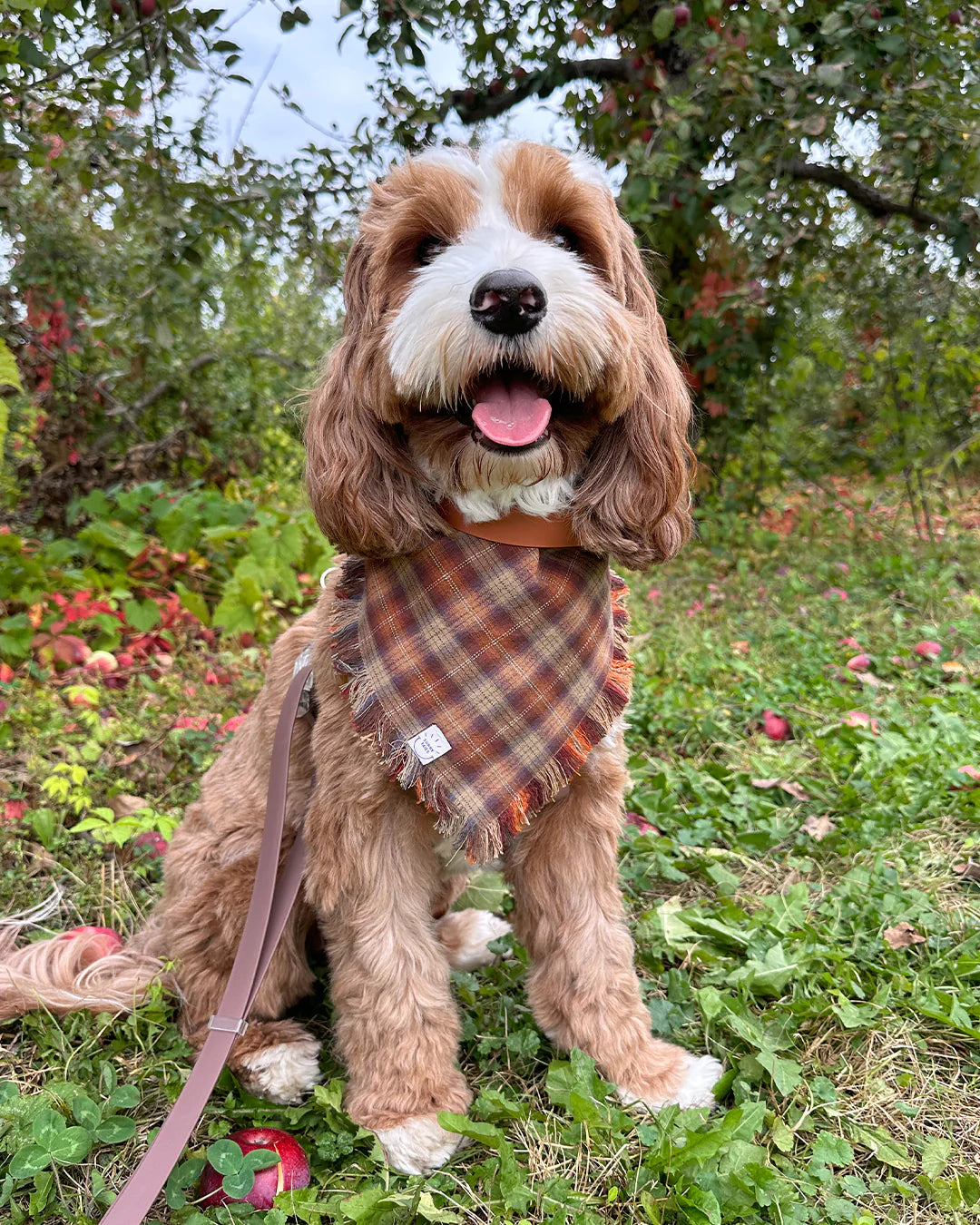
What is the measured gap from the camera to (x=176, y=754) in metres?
3.77

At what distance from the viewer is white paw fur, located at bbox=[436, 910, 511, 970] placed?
8.55ft

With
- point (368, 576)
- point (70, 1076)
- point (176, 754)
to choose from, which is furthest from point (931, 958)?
point (176, 754)

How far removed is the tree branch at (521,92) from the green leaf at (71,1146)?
206 inches

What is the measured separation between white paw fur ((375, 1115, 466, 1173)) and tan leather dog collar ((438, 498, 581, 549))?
1311 mm

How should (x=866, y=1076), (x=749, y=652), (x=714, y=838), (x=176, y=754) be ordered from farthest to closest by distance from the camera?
(x=749, y=652) → (x=176, y=754) → (x=714, y=838) → (x=866, y=1076)

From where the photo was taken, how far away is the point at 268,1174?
5.92 feet

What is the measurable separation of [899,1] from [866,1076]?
4.52 metres

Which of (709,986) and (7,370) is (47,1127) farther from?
(7,370)

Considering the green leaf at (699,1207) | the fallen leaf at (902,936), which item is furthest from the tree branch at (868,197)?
the green leaf at (699,1207)

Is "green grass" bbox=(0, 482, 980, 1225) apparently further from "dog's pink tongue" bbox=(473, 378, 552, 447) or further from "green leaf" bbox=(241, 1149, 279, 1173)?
"dog's pink tongue" bbox=(473, 378, 552, 447)

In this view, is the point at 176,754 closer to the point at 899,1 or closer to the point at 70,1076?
the point at 70,1076

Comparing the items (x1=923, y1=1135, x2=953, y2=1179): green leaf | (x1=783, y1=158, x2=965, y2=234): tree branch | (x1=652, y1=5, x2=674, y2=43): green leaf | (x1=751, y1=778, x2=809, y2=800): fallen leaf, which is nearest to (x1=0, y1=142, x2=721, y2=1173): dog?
(x1=923, y1=1135, x2=953, y2=1179): green leaf

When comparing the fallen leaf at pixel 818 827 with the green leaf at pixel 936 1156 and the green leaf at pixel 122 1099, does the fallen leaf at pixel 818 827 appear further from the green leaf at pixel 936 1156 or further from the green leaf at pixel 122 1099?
the green leaf at pixel 122 1099

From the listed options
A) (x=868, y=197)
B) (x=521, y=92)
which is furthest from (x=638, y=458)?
(x=868, y=197)
